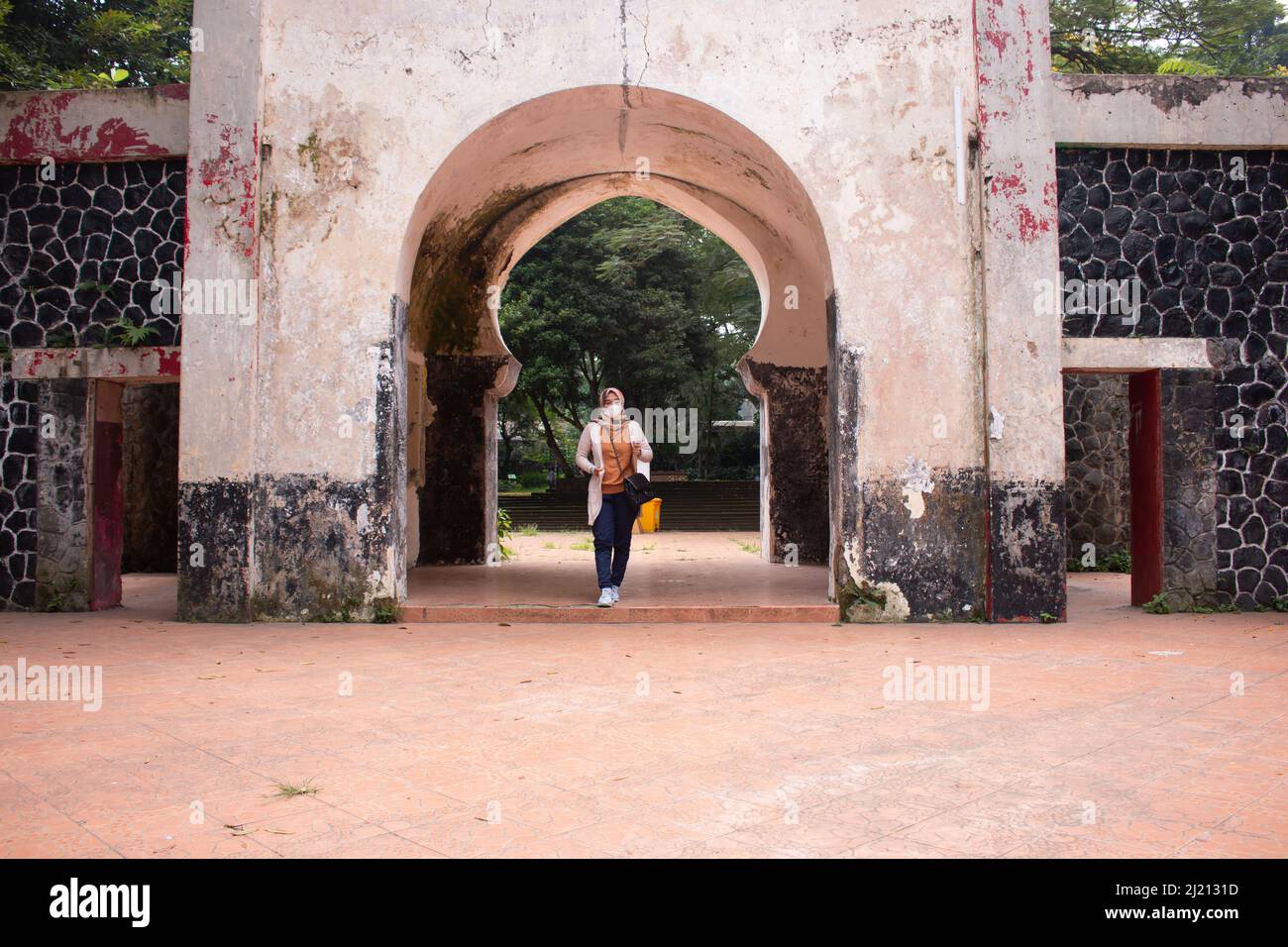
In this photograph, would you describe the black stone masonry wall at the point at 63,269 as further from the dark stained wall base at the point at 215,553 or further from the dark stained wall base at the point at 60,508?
the dark stained wall base at the point at 215,553

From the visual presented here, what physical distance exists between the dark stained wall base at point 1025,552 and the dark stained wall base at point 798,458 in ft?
15.9

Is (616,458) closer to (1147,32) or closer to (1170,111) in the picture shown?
(1170,111)

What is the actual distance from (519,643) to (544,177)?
625 centimetres

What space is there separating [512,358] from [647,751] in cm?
910

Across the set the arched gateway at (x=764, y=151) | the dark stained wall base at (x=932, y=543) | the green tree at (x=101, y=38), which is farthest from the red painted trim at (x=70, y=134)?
the green tree at (x=101, y=38)

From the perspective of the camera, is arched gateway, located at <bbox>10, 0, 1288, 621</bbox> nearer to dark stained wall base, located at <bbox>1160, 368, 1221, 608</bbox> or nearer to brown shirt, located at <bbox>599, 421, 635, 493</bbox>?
dark stained wall base, located at <bbox>1160, 368, 1221, 608</bbox>

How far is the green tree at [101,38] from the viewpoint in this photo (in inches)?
701

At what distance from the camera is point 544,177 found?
442 inches

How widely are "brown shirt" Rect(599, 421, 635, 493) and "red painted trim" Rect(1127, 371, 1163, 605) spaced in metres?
4.71

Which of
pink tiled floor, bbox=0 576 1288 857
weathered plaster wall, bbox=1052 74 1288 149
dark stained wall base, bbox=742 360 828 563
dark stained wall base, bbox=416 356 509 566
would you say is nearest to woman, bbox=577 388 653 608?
pink tiled floor, bbox=0 576 1288 857

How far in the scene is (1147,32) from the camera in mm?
18953

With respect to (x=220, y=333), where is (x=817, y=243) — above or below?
above

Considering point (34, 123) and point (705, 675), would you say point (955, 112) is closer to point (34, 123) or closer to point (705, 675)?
point (705, 675)

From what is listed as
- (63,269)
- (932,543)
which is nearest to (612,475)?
(932,543)
